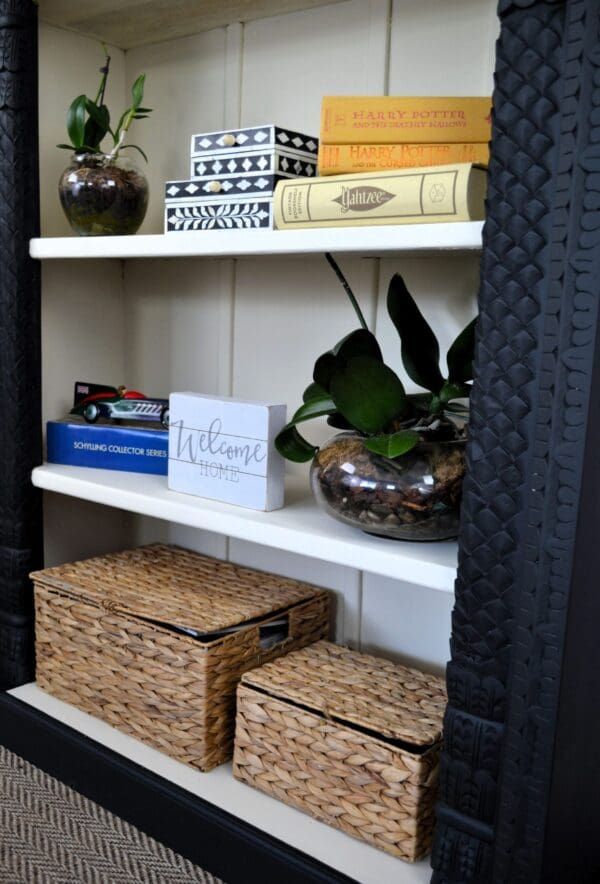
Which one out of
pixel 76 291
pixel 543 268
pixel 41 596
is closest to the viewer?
pixel 543 268

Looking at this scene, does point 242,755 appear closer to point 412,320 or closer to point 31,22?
point 412,320

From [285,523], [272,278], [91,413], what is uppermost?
[272,278]

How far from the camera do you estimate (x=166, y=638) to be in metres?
1.27

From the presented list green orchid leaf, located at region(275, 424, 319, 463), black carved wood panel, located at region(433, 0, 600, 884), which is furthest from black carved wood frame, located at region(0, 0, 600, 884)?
green orchid leaf, located at region(275, 424, 319, 463)

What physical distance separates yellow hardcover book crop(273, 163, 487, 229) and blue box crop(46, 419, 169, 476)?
1.57ft

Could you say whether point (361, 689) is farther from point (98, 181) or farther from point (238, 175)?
point (98, 181)

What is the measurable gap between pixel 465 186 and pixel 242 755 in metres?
0.83

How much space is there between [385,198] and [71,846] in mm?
979

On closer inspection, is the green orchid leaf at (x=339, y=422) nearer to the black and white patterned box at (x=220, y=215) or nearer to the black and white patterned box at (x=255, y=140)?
the black and white patterned box at (x=220, y=215)

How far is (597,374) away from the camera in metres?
0.84

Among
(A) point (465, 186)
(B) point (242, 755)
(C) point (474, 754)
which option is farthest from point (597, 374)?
(B) point (242, 755)

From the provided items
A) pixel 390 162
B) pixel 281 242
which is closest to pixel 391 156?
pixel 390 162

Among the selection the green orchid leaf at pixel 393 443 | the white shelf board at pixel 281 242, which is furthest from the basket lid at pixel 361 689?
the white shelf board at pixel 281 242

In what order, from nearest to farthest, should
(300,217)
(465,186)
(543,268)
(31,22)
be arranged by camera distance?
(543,268), (465,186), (300,217), (31,22)
